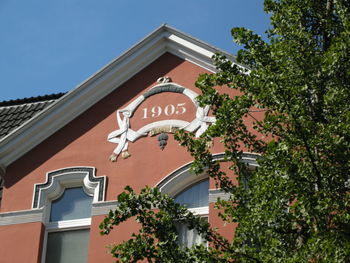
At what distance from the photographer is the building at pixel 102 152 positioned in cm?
1284

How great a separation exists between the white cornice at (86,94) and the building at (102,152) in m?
0.02

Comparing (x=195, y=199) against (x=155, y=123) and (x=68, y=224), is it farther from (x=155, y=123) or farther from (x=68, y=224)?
(x=68, y=224)

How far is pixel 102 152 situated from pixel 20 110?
357 centimetres

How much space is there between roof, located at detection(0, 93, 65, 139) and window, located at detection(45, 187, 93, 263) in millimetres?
2691

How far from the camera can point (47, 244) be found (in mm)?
13047

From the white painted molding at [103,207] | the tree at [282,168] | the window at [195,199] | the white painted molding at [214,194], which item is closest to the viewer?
the tree at [282,168]

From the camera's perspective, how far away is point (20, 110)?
16.4 metres

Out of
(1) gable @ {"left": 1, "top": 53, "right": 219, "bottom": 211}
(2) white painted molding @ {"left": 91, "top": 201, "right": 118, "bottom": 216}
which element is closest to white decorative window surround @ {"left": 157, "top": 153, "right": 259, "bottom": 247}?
(1) gable @ {"left": 1, "top": 53, "right": 219, "bottom": 211}

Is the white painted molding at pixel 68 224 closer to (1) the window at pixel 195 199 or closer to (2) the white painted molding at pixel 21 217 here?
(2) the white painted molding at pixel 21 217

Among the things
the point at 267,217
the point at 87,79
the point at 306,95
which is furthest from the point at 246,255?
the point at 87,79

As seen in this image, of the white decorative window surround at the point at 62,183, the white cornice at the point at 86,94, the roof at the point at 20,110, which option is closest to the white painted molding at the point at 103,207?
the white decorative window surround at the point at 62,183

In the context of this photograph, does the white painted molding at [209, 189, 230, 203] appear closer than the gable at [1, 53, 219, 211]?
Yes

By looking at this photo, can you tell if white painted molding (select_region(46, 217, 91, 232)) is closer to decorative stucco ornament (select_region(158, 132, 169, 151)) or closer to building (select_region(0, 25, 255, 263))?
building (select_region(0, 25, 255, 263))

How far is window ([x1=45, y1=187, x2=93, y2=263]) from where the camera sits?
1288cm
